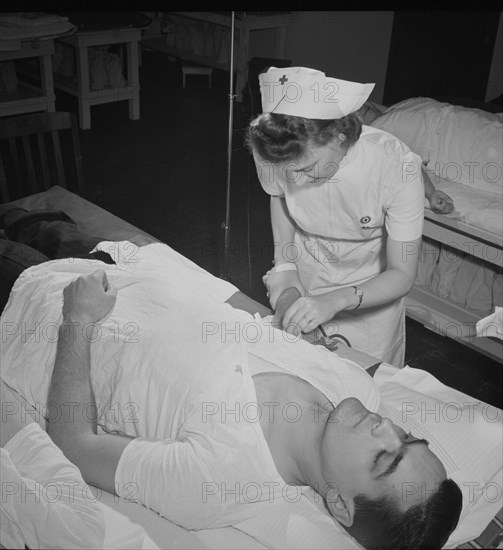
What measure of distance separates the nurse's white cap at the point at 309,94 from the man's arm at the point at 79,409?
0.57m

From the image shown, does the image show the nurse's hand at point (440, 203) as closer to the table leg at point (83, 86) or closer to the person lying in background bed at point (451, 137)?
the person lying in background bed at point (451, 137)

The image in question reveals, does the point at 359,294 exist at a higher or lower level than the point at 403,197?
lower

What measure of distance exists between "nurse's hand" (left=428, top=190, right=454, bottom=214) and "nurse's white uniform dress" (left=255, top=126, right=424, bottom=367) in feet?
2.12

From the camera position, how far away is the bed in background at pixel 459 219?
92.0 inches

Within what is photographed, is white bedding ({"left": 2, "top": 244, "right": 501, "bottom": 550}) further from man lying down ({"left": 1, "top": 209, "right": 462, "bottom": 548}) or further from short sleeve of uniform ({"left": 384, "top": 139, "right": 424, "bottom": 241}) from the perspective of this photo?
short sleeve of uniform ({"left": 384, "top": 139, "right": 424, "bottom": 241})

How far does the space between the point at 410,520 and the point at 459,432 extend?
319 millimetres

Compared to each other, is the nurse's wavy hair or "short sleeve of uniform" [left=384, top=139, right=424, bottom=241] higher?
the nurse's wavy hair

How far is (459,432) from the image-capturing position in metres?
1.38

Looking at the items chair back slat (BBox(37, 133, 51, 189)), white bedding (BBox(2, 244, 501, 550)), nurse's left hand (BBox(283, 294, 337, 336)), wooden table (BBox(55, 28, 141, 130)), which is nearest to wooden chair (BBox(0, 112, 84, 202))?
chair back slat (BBox(37, 133, 51, 189))

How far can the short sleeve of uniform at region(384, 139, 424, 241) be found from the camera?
1.49 m

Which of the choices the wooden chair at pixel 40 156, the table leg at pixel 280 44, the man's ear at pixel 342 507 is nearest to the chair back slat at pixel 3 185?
the wooden chair at pixel 40 156

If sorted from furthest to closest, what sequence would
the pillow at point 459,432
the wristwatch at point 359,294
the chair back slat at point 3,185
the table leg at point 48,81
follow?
1. the table leg at point 48,81
2. the chair back slat at point 3,185
3. the wristwatch at point 359,294
4. the pillow at point 459,432

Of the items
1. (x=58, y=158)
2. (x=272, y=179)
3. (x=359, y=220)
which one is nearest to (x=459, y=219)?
(x=359, y=220)

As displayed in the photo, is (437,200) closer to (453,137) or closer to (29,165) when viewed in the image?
(453,137)
